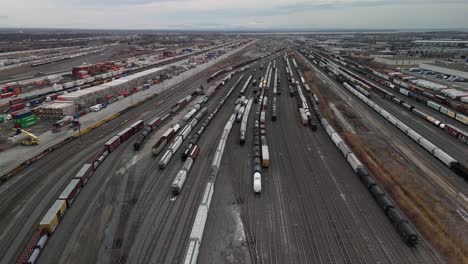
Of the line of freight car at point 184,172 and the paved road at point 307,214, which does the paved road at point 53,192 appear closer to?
the line of freight car at point 184,172

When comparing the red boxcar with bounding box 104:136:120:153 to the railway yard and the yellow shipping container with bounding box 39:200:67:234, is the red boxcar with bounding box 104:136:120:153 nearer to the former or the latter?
the railway yard

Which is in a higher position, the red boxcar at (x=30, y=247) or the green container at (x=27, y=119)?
the green container at (x=27, y=119)

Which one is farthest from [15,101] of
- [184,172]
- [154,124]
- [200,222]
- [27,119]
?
[200,222]

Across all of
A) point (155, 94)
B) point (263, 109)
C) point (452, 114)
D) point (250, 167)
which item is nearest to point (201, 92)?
point (155, 94)

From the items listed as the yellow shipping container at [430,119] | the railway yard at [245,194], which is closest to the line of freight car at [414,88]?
the railway yard at [245,194]

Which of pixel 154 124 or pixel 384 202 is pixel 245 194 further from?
pixel 154 124

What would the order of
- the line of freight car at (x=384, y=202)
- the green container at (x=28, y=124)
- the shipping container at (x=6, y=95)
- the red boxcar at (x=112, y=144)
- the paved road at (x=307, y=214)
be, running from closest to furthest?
1. the paved road at (x=307, y=214)
2. the line of freight car at (x=384, y=202)
3. the red boxcar at (x=112, y=144)
4. the green container at (x=28, y=124)
5. the shipping container at (x=6, y=95)
